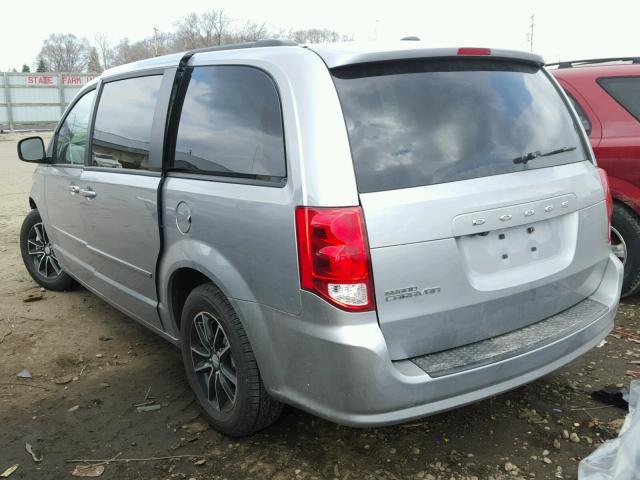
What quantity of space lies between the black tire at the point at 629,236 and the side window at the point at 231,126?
3217 mm

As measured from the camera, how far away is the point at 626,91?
465 cm

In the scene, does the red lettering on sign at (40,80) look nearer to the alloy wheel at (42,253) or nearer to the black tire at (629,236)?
the alloy wheel at (42,253)

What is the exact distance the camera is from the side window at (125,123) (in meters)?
3.37

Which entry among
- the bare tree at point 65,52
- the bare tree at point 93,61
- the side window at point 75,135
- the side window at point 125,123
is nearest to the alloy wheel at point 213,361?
the side window at point 125,123

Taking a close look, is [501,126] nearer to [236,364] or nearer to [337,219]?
[337,219]

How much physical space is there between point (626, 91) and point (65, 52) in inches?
3858

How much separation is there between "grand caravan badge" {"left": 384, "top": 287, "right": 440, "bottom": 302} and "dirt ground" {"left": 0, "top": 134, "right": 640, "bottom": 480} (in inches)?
36.8

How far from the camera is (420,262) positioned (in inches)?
87.0

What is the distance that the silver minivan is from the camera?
2191 mm

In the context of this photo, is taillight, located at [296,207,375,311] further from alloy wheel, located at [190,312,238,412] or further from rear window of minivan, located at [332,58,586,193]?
alloy wheel, located at [190,312,238,412]

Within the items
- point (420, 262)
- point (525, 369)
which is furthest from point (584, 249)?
point (420, 262)

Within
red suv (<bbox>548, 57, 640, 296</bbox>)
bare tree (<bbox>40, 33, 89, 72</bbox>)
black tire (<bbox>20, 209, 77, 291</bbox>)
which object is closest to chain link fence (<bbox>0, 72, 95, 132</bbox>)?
black tire (<bbox>20, 209, 77, 291</bbox>)

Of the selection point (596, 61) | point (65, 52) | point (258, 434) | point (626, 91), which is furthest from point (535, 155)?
point (65, 52)

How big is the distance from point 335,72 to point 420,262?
83 cm
